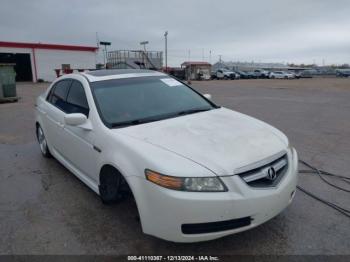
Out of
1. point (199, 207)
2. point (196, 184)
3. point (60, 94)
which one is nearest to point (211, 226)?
point (199, 207)

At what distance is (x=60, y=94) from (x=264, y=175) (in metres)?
3.37

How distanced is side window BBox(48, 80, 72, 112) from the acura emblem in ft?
9.50

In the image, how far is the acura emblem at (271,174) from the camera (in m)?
2.54

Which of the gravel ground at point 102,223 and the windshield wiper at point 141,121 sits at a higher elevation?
the windshield wiper at point 141,121

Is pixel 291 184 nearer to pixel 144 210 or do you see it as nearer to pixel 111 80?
pixel 144 210

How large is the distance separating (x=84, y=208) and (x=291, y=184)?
2.26 metres

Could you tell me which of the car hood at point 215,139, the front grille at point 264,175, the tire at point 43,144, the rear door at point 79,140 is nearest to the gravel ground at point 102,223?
the tire at point 43,144

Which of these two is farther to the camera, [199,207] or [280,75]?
[280,75]

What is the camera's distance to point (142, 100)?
365 cm

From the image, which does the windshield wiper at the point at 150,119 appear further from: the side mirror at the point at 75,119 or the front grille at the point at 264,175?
the front grille at the point at 264,175

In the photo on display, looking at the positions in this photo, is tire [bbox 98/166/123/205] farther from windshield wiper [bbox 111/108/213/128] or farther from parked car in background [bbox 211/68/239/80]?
parked car in background [bbox 211/68/239/80]

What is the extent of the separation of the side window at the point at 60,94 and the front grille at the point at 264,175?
2.81 m

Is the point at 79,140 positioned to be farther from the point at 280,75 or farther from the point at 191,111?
the point at 280,75

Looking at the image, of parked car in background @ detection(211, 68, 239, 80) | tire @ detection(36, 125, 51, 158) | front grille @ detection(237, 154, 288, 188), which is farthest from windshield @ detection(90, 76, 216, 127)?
parked car in background @ detection(211, 68, 239, 80)
